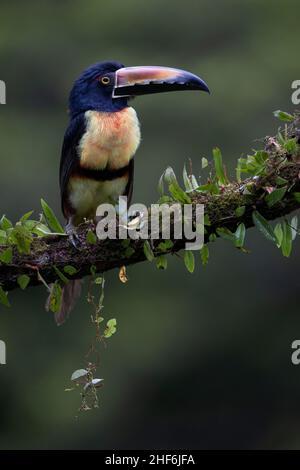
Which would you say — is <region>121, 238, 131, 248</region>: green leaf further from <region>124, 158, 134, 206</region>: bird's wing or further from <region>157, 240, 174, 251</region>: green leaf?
<region>124, 158, 134, 206</region>: bird's wing

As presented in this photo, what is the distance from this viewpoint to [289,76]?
35.6ft

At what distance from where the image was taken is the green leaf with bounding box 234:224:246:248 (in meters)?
4.10

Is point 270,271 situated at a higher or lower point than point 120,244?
higher

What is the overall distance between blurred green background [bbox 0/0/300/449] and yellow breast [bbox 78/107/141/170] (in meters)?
4.70

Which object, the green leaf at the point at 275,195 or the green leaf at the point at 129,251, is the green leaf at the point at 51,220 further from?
the green leaf at the point at 275,195

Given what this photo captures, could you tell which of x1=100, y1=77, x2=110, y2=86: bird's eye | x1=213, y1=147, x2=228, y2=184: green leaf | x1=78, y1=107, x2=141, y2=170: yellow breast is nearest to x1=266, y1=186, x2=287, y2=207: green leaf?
x1=213, y1=147, x2=228, y2=184: green leaf

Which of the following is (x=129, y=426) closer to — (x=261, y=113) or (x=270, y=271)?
(x=270, y=271)

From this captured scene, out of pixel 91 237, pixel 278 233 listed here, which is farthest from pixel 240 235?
pixel 91 237

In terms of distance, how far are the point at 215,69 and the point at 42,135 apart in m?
1.83

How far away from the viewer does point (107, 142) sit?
17.5 feet

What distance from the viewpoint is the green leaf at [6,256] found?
4262mm

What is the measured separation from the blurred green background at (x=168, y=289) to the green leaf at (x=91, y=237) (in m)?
5.87
